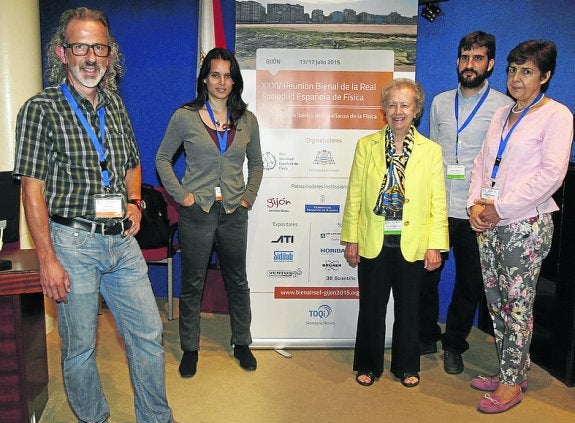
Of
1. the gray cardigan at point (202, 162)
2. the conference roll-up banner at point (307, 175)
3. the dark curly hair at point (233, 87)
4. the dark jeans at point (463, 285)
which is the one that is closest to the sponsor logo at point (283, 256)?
the conference roll-up banner at point (307, 175)

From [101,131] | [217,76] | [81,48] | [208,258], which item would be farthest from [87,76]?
[208,258]

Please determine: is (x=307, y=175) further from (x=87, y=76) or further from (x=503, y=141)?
(x=87, y=76)

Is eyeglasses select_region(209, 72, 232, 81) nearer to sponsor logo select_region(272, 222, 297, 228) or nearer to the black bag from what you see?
sponsor logo select_region(272, 222, 297, 228)

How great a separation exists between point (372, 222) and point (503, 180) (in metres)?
0.70

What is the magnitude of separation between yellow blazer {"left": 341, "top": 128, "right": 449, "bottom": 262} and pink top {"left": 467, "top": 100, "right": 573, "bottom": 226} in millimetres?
325

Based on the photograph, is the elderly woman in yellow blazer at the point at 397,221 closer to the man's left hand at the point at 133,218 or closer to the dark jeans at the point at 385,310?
the dark jeans at the point at 385,310

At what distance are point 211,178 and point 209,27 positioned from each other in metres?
1.55

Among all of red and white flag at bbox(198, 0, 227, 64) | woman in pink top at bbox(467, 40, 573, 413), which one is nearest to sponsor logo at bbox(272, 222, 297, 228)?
woman in pink top at bbox(467, 40, 573, 413)

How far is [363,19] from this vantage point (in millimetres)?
3512

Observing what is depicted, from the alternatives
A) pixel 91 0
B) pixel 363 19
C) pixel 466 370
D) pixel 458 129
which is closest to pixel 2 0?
pixel 91 0

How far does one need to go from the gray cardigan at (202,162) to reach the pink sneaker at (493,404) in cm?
169

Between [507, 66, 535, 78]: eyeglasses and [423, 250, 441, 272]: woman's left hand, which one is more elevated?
[507, 66, 535, 78]: eyeglasses

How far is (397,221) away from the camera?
3.09 m

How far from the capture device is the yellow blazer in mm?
3096
